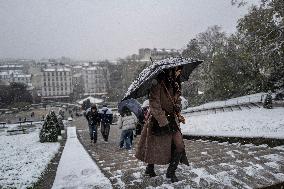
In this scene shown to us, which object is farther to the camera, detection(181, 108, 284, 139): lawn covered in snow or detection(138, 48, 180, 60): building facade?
detection(138, 48, 180, 60): building facade

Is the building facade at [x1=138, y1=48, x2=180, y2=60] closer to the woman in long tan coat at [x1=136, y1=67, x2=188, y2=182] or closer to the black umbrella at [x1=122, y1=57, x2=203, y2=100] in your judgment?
the black umbrella at [x1=122, y1=57, x2=203, y2=100]

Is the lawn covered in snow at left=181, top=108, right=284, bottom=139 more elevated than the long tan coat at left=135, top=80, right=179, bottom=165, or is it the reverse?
the long tan coat at left=135, top=80, right=179, bottom=165

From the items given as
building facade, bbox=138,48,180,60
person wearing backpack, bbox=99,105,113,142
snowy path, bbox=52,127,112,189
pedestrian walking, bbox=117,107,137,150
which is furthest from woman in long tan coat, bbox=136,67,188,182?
building facade, bbox=138,48,180,60

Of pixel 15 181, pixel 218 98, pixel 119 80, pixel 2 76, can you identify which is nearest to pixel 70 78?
pixel 119 80

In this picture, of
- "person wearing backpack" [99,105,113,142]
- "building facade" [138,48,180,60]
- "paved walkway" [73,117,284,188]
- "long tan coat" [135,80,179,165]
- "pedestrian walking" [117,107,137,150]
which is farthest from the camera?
"building facade" [138,48,180,60]

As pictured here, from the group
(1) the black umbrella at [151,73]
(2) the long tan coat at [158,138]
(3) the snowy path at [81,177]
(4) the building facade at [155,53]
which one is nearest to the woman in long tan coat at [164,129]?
(2) the long tan coat at [158,138]

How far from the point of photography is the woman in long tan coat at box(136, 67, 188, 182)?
483cm

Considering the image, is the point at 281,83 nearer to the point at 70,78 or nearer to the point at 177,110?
the point at 177,110

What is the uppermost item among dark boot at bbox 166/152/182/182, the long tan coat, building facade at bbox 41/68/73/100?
building facade at bbox 41/68/73/100

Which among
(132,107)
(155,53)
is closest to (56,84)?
(155,53)

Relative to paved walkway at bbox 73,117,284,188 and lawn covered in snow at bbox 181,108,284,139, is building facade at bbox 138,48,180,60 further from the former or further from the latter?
paved walkway at bbox 73,117,284,188

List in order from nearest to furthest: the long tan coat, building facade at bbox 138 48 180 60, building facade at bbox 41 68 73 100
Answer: the long tan coat
building facade at bbox 138 48 180 60
building facade at bbox 41 68 73 100

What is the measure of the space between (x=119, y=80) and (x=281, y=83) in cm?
8081

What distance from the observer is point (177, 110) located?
16.3ft
